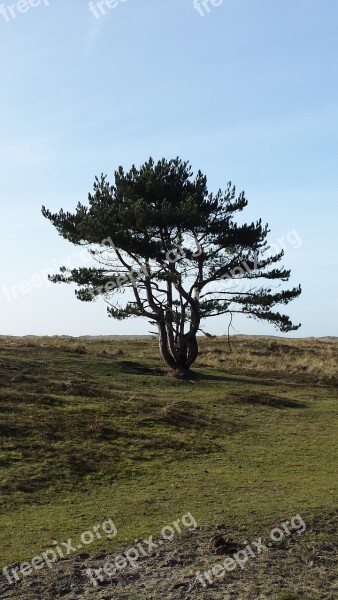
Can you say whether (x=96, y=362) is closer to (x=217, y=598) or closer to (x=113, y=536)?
(x=113, y=536)

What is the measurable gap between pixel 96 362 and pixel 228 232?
8992mm

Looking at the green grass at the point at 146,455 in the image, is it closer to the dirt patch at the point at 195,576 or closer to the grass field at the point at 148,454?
the grass field at the point at 148,454

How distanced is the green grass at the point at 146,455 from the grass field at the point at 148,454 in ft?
0.11

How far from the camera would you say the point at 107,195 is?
31.9 metres

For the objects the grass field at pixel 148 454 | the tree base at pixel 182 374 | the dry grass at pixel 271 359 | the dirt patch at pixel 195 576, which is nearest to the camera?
the dirt patch at pixel 195 576

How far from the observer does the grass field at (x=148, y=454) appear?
9945mm

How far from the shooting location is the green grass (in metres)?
10.0

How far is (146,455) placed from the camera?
1428 cm

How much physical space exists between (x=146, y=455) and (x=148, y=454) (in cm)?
9

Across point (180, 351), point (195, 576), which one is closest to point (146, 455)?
point (195, 576)

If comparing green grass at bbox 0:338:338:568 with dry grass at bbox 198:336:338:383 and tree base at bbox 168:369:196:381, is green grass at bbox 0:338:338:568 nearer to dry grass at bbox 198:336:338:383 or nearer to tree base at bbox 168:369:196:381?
tree base at bbox 168:369:196:381

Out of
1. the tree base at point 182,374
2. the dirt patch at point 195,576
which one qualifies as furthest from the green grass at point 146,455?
the tree base at point 182,374

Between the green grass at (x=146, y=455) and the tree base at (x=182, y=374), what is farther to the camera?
the tree base at (x=182, y=374)

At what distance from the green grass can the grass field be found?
0.03m
